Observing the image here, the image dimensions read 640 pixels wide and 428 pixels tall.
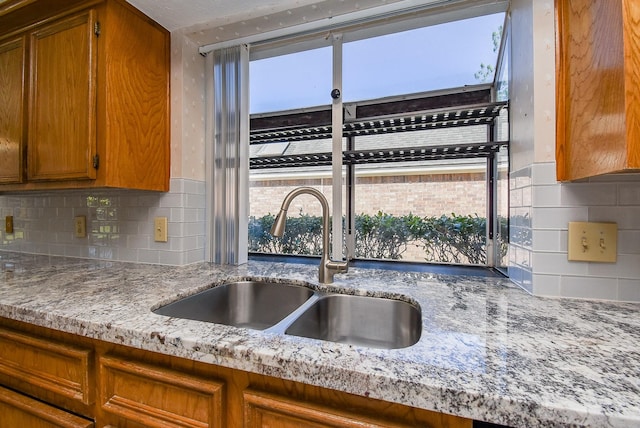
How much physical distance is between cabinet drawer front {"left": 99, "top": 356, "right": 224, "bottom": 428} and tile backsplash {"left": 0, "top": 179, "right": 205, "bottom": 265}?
72 centimetres

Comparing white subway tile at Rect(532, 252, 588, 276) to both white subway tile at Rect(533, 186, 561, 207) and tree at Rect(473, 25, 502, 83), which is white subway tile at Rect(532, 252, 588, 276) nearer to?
white subway tile at Rect(533, 186, 561, 207)

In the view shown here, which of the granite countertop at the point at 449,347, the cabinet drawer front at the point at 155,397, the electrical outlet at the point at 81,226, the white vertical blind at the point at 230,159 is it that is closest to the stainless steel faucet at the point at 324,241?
the granite countertop at the point at 449,347

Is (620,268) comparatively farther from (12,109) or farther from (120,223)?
(12,109)

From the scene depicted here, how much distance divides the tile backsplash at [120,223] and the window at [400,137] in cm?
49

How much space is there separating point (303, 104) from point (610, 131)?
4.16 feet

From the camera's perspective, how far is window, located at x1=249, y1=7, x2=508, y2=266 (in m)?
1.35

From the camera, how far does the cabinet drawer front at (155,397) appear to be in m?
0.64

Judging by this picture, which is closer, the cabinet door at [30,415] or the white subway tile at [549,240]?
the cabinet door at [30,415]

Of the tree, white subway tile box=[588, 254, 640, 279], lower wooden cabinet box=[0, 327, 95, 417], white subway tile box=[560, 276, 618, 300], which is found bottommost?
lower wooden cabinet box=[0, 327, 95, 417]

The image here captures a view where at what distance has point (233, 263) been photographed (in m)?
1.48

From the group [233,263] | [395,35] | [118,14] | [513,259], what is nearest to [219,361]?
[233,263]

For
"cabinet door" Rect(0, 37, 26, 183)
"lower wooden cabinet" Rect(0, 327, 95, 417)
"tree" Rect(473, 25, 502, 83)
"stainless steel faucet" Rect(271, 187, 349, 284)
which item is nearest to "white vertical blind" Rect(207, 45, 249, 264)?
"stainless steel faucet" Rect(271, 187, 349, 284)

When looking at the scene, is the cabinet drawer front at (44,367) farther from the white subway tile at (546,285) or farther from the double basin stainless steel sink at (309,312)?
the white subway tile at (546,285)

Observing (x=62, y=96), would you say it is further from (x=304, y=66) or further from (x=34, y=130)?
(x=304, y=66)
